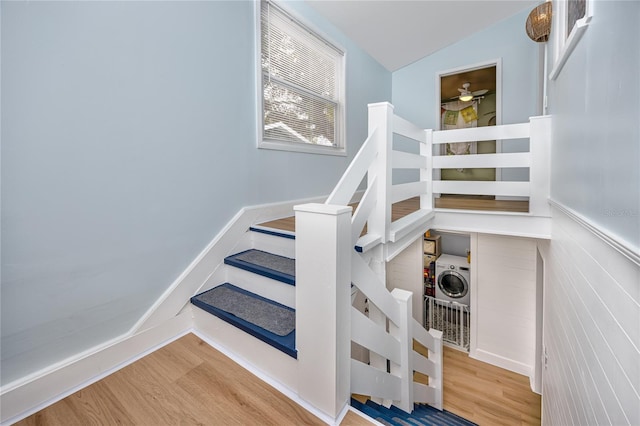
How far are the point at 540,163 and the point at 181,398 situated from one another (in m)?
2.52

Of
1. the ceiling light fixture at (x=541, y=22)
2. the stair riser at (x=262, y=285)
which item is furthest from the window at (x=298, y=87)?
the ceiling light fixture at (x=541, y=22)

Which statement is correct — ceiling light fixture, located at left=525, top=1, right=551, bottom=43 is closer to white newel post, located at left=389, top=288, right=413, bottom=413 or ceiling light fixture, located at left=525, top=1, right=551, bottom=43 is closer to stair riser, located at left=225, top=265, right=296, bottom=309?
white newel post, located at left=389, top=288, right=413, bottom=413

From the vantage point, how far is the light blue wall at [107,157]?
1189mm

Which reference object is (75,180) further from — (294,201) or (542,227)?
(542,227)

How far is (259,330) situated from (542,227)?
2.01 meters

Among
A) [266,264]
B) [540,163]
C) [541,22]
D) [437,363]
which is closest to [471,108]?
[541,22]

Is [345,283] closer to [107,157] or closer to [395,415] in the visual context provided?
[395,415]

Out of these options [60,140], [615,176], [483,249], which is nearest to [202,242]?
[60,140]

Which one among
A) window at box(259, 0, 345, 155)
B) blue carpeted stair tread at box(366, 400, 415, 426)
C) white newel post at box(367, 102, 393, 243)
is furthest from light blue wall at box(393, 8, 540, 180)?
blue carpeted stair tread at box(366, 400, 415, 426)

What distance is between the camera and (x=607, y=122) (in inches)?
32.7

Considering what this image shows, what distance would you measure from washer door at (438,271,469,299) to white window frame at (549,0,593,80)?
3.34 m

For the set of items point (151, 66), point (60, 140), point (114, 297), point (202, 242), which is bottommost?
point (114, 297)

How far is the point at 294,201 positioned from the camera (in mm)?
2725

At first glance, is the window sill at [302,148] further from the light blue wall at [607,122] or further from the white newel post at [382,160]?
the light blue wall at [607,122]
